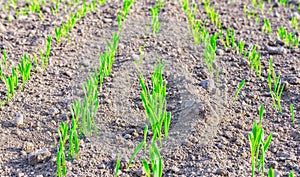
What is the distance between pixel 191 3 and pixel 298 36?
1.13 meters

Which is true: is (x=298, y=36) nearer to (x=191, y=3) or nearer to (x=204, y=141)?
(x=191, y=3)

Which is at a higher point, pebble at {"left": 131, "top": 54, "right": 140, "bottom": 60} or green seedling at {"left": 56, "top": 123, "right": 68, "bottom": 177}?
pebble at {"left": 131, "top": 54, "right": 140, "bottom": 60}

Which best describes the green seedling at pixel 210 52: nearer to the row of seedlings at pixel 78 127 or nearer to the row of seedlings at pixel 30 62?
the row of seedlings at pixel 78 127

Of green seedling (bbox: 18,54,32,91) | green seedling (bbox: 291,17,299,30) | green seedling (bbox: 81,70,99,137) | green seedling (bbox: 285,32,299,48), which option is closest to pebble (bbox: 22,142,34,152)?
green seedling (bbox: 81,70,99,137)

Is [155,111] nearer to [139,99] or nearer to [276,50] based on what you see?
[139,99]

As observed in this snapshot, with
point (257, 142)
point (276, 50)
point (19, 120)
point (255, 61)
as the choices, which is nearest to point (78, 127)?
point (19, 120)

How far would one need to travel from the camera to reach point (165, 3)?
450 cm

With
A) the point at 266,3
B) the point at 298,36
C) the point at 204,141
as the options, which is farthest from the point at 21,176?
the point at 266,3

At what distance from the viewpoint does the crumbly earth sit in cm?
243

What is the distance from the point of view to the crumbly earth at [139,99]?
243 cm

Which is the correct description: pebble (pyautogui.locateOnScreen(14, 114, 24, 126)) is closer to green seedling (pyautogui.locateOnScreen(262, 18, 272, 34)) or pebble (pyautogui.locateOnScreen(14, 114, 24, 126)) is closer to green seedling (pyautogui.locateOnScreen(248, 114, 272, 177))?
green seedling (pyautogui.locateOnScreen(248, 114, 272, 177))

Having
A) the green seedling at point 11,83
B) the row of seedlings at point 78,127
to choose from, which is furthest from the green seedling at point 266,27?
the green seedling at point 11,83

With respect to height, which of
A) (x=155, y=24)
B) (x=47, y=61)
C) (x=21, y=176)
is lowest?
(x=21, y=176)

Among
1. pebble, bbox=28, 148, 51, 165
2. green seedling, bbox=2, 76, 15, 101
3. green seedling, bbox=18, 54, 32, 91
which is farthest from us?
green seedling, bbox=18, 54, 32, 91
